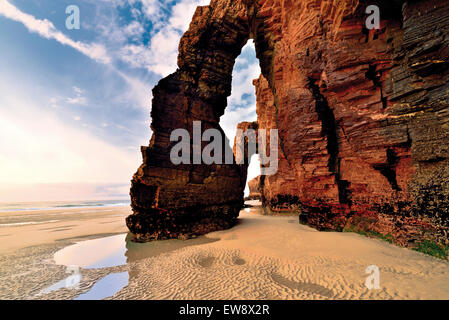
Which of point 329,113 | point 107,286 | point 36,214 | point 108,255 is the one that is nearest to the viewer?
point 107,286

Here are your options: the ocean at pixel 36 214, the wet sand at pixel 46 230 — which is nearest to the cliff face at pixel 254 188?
the wet sand at pixel 46 230

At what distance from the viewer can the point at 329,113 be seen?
9953 millimetres

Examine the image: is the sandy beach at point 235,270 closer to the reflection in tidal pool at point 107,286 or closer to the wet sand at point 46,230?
the reflection in tidal pool at point 107,286

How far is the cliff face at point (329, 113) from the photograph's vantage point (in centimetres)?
615

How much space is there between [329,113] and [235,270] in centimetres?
1024

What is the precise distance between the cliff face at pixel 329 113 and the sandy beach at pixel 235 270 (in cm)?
180

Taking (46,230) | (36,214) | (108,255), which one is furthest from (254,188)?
(36,214)

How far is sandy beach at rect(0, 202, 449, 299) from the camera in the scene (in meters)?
4.46

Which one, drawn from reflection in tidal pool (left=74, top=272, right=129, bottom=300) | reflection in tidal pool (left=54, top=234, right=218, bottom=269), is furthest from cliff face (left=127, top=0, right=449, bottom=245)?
reflection in tidal pool (left=74, top=272, right=129, bottom=300)

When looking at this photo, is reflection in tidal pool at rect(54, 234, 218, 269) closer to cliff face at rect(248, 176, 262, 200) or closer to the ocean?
the ocean

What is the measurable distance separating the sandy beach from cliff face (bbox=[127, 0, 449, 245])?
1.80 metres

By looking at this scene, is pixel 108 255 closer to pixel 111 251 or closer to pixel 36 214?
pixel 111 251

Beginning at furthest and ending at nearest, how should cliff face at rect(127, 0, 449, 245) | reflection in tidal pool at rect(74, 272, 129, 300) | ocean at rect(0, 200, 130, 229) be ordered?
ocean at rect(0, 200, 130, 229) → cliff face at rect(127, 0, 449, 245) → reflection in tidal pool at rect(74, 272, 129, 300)
